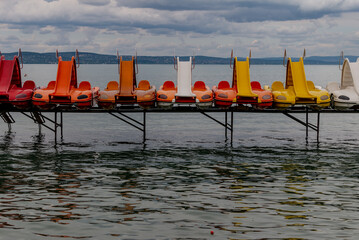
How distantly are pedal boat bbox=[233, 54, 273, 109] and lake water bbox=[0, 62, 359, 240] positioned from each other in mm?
2772

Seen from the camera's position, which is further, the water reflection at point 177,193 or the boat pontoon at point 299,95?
the boat pontoon at point 299,95

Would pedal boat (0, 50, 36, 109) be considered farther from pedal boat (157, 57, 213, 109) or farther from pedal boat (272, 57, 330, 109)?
pedal boat (272, 57, 330, 109)

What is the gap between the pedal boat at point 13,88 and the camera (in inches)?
1213

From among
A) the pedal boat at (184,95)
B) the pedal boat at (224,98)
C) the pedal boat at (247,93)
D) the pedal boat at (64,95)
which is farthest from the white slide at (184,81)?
the pedal boat at (64,95)

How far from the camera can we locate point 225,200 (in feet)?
64.3

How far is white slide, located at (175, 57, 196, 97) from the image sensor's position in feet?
101

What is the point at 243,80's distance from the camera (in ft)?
104

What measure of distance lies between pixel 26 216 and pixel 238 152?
15.9m

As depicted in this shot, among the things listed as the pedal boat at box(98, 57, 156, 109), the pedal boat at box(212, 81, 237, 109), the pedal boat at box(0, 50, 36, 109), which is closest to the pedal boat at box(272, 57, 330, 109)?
the pedal boat at box(212, 81, 237, 109)

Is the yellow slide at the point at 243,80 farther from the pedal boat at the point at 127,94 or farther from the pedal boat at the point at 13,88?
the pedal boat at the point at 13,88

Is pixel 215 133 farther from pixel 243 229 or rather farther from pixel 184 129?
pixel 243 229

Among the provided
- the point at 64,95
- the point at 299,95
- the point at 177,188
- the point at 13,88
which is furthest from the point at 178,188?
the point at 13,88

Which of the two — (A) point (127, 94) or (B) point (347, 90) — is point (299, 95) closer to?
(B) point (347, 90)

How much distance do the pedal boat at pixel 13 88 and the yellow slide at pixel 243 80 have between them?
11738 millimetres
